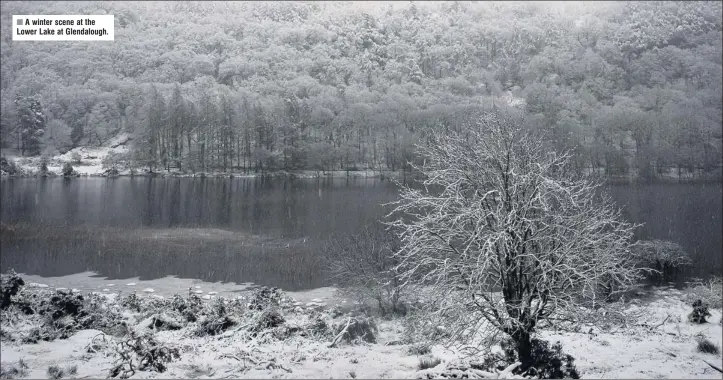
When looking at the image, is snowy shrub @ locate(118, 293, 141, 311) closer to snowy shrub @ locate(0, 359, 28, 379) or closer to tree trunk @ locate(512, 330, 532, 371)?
snowy shrub @ locate(0, 359, 28, 379)

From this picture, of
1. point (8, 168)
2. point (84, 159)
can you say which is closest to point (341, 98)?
point (84, 159)

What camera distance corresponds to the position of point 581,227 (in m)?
9.46

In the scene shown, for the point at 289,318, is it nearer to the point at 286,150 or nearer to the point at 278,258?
the point at 278,258

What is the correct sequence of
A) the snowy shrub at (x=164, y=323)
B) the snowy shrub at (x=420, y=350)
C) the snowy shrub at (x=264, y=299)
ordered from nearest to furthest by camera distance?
the snowy shrub at (x=420, y=350) → the snowy shrub at (x=164, y=323) → the snowy shrub at (x=264, y=299)

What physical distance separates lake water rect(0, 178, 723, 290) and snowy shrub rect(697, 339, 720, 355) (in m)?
14.9

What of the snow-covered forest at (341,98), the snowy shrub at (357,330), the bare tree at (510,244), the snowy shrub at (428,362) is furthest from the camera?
the snow-covered forest at (341,98)

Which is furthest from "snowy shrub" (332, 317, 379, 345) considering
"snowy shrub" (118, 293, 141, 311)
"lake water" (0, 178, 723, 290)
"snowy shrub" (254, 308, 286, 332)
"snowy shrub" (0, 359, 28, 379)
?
"lake water" (0, 178, 723, 290)

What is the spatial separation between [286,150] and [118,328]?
89.5 metres

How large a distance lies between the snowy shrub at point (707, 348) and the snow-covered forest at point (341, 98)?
3605cm

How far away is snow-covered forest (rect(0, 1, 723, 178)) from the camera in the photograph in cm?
9631

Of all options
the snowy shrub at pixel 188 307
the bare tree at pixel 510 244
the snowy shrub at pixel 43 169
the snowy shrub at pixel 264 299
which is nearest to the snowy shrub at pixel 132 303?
the snowy shrub at pixel 188 307
